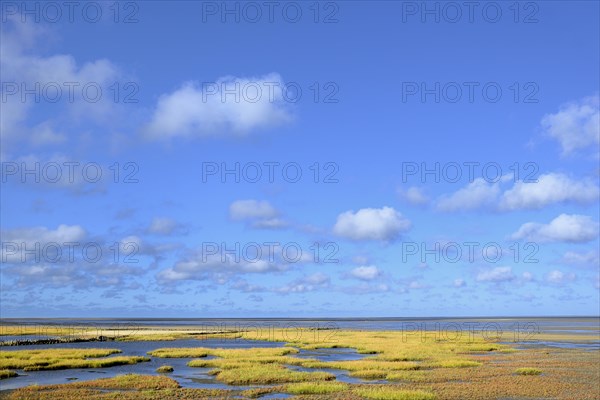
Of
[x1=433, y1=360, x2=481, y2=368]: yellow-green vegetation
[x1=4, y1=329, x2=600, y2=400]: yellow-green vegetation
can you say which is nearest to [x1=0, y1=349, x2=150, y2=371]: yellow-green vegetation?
[x1=4, y1=329, x2=600, y2=400]: yellow-green vegetation

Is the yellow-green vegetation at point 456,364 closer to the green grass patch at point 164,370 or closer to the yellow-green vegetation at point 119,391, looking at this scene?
the yellow-green vegetation at point 119,391

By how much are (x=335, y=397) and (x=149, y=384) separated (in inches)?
555

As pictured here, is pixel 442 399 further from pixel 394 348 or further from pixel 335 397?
pixel 394 348

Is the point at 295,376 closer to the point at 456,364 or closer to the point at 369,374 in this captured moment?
the point at 369,374

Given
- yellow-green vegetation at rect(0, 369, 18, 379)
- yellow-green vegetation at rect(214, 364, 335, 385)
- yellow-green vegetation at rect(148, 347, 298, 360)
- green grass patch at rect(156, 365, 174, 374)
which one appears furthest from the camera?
yellow-green vegetation at rect(148, 347, 298, 360)

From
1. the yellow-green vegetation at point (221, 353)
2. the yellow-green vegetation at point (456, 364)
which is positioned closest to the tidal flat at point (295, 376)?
the yellow-green vegetation at point (456, 364)

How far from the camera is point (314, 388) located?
38562 mm

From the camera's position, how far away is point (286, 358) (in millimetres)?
60281

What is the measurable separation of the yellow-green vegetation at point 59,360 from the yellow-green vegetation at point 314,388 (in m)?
25.1

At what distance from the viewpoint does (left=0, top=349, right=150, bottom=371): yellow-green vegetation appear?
53222 millimetres

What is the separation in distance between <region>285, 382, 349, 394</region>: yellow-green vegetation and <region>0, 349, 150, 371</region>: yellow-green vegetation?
25.1 m

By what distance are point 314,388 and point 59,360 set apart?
107ft

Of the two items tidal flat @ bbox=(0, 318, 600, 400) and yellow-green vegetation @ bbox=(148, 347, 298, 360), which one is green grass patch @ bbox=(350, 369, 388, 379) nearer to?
tidal flat @ bbox=(0, 318, 600, 400)

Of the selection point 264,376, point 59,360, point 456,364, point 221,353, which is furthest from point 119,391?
point 456,364
